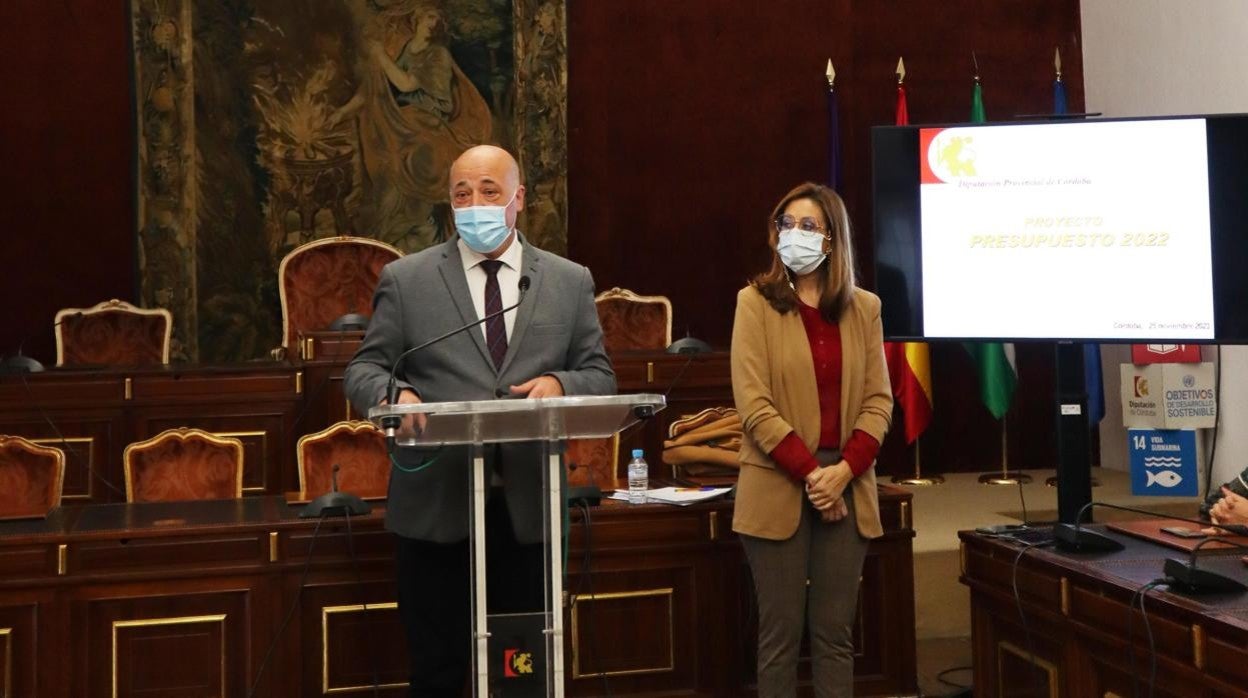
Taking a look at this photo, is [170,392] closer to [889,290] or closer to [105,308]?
[105,308]

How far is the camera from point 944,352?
27.4 ft

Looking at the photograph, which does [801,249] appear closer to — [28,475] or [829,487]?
[829,487]

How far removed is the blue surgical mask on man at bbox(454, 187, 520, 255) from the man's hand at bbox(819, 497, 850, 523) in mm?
1101

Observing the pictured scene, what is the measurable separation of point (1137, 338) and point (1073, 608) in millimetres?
962

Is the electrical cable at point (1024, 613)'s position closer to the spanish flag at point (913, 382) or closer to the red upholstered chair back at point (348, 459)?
the red upholstered chair back at point (348, 459)

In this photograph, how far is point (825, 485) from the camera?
10.3ft

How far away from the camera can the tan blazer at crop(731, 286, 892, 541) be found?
3.20 meters

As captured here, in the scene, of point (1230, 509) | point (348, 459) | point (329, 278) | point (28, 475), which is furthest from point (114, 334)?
point (1230, 509)

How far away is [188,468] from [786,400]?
2310 millimetres

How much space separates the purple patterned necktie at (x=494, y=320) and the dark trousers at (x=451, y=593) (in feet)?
1.01

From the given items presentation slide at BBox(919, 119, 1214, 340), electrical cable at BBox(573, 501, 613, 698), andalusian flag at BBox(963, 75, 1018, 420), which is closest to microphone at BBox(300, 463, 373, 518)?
electrical cable at BBox(573, 501, 613, 698)

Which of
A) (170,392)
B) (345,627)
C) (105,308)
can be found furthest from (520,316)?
(105,308)

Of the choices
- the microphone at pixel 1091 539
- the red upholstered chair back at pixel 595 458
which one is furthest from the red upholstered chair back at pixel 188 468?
the microphone at pixel 1091 539

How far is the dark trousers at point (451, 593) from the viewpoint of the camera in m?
2.71
